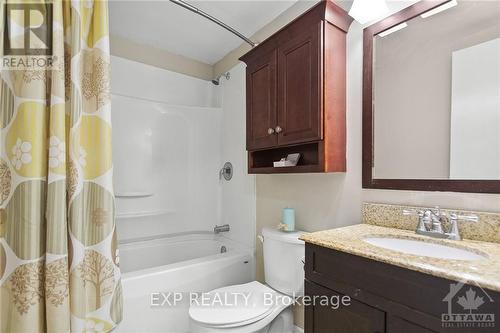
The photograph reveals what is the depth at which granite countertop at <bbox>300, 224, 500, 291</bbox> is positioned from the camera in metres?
0.67

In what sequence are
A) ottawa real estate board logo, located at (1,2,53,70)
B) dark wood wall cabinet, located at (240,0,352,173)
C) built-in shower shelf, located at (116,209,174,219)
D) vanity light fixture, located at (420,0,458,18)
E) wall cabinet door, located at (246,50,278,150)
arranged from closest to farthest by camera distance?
ottawa real estate board logo, located at (1,2,53,70), vanity light fixture, located at (420,0,458,18), dark wood wall cabinet, located at (240,0,352,173), wall cabinet door, located at (246,50,278,150), built-in shower shelf, located at (116,209,174,219)

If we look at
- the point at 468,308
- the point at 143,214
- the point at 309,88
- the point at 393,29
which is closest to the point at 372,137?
the point at 309,88

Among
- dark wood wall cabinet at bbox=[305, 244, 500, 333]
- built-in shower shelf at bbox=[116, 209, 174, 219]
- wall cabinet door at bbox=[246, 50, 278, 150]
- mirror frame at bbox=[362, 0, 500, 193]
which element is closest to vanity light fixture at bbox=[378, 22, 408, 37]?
mirror frame at bbox=[362, 0, 500, 193]

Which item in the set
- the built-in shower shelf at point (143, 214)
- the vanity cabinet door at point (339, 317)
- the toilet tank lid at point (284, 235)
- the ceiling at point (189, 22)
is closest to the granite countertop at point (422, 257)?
the vanity cabinet door at point (339, 317)

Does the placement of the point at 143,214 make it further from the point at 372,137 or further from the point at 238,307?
the point at 372,137

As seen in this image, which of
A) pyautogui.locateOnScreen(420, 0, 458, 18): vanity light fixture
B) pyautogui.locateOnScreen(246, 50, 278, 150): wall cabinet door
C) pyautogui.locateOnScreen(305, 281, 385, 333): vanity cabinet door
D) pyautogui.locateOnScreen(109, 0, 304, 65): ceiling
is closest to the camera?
pyautogui.locateOnScreen(305, 281, 385, 333): vanity cabinet door

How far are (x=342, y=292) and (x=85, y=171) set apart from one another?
1.17 meters

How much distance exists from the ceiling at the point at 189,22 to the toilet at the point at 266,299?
1.58 meters

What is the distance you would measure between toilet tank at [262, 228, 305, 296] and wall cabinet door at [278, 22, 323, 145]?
22.3 inches

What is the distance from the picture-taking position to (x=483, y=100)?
1.03 m

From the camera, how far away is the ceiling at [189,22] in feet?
6.05

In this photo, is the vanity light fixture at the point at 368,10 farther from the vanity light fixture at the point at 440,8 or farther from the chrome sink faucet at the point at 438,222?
the chrome sink faucet at the point at 438,222

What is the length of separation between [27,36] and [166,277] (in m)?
1.40

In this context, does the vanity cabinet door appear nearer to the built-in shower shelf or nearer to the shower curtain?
the shower curtain
